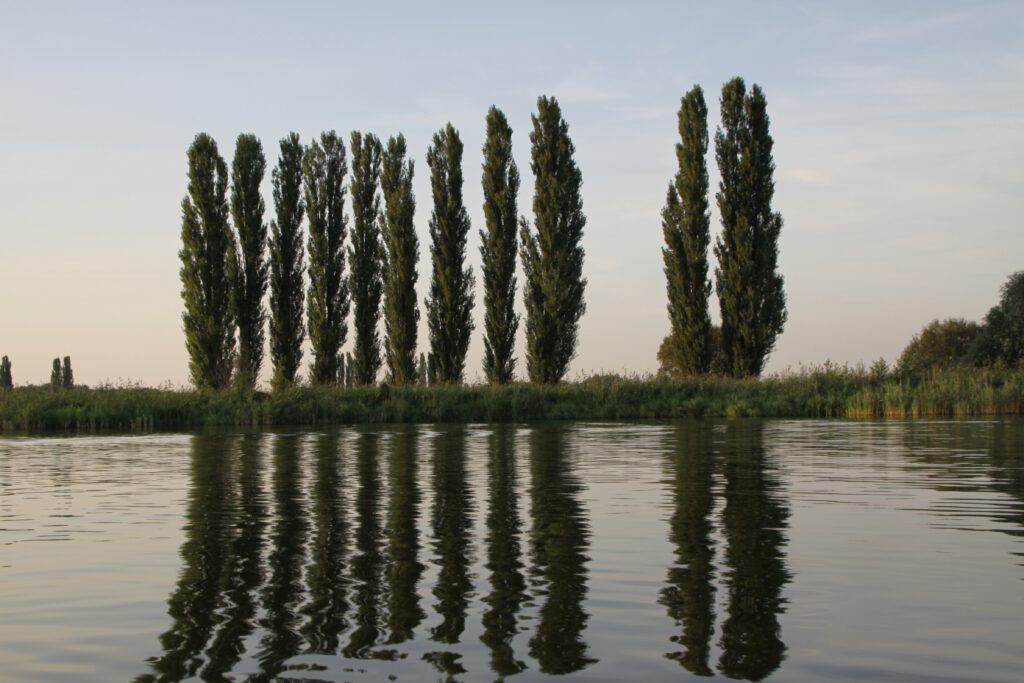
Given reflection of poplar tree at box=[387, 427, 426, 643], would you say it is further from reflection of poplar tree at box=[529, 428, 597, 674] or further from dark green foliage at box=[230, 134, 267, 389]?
dark green foliage at box=[230, 134, 267, 389]

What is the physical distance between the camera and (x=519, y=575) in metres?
5.14

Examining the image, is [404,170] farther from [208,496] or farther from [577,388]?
Answer: [208,496]

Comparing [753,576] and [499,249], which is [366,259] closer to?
[499,249]

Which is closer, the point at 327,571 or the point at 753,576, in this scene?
the point at 753,576

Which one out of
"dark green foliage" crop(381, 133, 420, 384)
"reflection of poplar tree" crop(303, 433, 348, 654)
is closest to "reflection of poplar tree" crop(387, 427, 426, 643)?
"reflection of poplar tree" crop(303, 433, 348, 654)

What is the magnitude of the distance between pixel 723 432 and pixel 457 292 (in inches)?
893

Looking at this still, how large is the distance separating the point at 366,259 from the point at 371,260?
0.24m

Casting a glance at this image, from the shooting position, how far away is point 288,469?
40.4ft

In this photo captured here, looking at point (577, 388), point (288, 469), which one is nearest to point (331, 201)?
point (577, 388)

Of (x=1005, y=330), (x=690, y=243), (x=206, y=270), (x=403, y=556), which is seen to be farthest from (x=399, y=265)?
(x=403, y=556)

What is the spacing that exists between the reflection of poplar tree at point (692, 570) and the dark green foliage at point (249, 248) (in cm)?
3451

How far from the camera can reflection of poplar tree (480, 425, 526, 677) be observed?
3.66 m

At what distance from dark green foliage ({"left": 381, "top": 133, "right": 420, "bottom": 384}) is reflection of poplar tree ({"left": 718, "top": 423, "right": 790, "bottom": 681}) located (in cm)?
3225

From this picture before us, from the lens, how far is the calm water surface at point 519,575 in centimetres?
360
